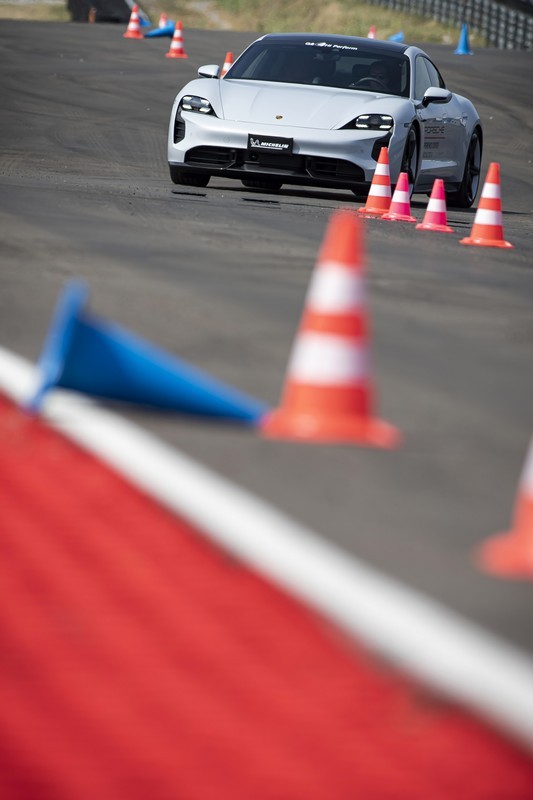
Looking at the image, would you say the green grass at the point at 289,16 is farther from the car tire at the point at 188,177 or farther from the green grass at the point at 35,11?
the car tire at the point at 188,177

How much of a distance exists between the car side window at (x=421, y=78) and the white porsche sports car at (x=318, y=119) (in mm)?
20

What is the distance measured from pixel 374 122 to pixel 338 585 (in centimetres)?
1225

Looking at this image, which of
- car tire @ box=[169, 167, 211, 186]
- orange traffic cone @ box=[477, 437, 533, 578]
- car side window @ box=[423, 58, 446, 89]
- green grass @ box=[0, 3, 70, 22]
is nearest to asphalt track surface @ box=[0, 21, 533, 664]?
Result: orange traffic cone @ box=[477, 437, 533, 578]

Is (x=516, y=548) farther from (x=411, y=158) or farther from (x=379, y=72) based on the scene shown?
(x=379, y=72)

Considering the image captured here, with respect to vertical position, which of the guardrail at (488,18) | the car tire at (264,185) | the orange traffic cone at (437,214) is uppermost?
the orange traffic cone at (437,214)

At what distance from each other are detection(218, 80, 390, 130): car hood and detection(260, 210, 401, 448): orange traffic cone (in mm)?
9733

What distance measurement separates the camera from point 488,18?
48031 mm

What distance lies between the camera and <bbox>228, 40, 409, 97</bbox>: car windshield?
54.4 ft

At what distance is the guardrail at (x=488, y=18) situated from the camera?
4628cm

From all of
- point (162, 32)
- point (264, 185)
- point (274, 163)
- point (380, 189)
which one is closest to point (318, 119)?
point (274, 163)

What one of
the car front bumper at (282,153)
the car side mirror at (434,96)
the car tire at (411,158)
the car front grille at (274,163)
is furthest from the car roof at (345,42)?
the car front grille at (274,163)

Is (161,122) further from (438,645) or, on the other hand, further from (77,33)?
(438,645)

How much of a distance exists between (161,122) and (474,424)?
1889 centimetres

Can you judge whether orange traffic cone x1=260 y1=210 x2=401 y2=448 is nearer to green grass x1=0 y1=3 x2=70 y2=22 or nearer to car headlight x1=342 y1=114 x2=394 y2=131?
car headlight x1=342 y1=114 x2=394 y2=131
